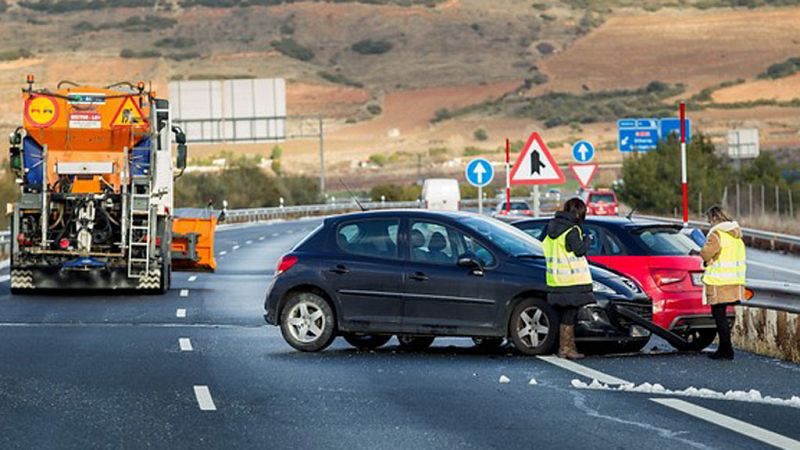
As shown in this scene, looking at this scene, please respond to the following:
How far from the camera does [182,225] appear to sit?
35.8 meters

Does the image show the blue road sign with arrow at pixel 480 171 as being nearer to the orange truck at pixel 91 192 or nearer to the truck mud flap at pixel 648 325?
the orange truck at pixel 91 192

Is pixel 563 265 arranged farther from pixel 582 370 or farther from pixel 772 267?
pixel 772 267

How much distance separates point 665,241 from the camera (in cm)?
2130

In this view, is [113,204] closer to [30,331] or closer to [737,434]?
[30,331]

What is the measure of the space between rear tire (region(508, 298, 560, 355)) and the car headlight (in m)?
0.67

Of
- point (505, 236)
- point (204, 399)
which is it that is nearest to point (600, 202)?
point (505, 236)

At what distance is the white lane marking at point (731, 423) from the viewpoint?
13031 mm

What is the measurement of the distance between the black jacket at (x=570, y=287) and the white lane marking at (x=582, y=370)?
56 cm

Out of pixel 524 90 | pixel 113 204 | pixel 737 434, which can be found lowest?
pixel 737 434

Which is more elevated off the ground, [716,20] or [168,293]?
[716,20]

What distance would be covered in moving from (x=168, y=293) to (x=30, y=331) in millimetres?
8886

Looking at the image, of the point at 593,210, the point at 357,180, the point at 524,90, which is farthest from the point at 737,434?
the point at 524,90

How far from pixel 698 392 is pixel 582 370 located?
2.23 metres

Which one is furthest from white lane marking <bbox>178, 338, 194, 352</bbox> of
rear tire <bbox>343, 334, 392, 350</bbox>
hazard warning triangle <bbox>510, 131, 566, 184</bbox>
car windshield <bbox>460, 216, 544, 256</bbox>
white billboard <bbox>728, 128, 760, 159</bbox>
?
white billboard <bbox>728, 128, 760, 159</bbox>
